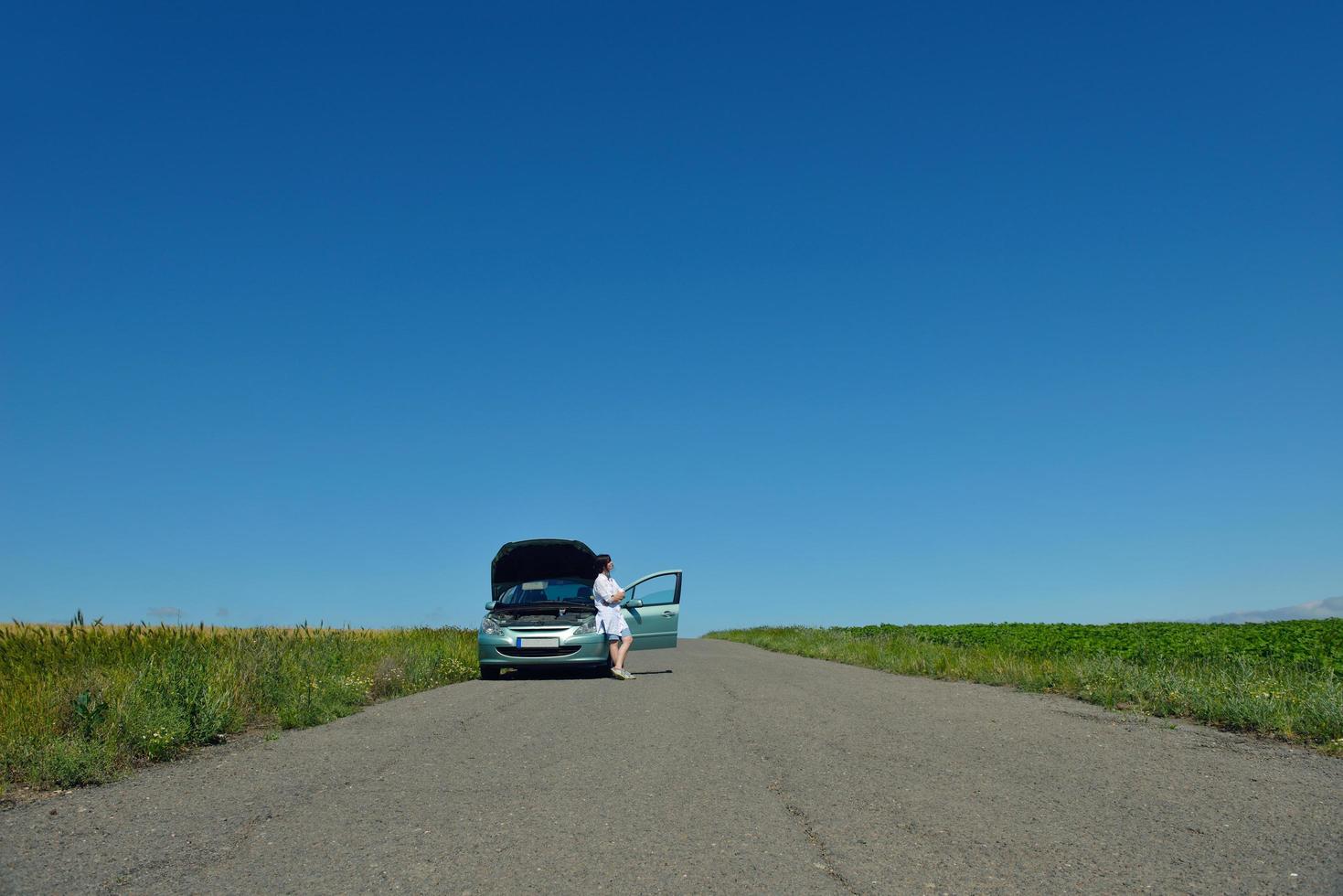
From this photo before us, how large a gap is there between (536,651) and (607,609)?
4.23 feet

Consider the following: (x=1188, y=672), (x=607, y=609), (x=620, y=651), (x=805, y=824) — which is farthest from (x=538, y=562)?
(x=805, y=824)

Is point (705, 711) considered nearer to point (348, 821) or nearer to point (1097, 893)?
point (348, 821)

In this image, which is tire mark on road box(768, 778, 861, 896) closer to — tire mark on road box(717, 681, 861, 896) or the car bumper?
tire mark on road box(717, 681, 861, 896)

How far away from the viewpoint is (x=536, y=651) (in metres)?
14.4

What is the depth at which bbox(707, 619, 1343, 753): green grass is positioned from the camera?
8508 mm

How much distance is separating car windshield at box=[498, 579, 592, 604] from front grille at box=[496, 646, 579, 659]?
41.6 inches

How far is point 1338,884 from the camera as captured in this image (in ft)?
13.6

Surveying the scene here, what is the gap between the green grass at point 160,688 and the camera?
6.93m

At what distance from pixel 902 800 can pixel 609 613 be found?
943 centimetres

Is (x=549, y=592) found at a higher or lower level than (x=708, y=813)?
higher

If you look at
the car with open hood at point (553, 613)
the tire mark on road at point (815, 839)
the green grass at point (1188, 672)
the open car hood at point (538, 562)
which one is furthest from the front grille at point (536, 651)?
the tire mark on road at point (815, 839)

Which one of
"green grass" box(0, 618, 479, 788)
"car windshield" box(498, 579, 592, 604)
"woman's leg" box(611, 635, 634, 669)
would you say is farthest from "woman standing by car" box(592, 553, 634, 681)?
"green grass" box(0, 618, 479, 788)

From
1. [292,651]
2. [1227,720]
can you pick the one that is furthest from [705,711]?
[292,651]

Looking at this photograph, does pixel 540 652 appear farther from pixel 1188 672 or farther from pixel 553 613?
pixel 1188 672
